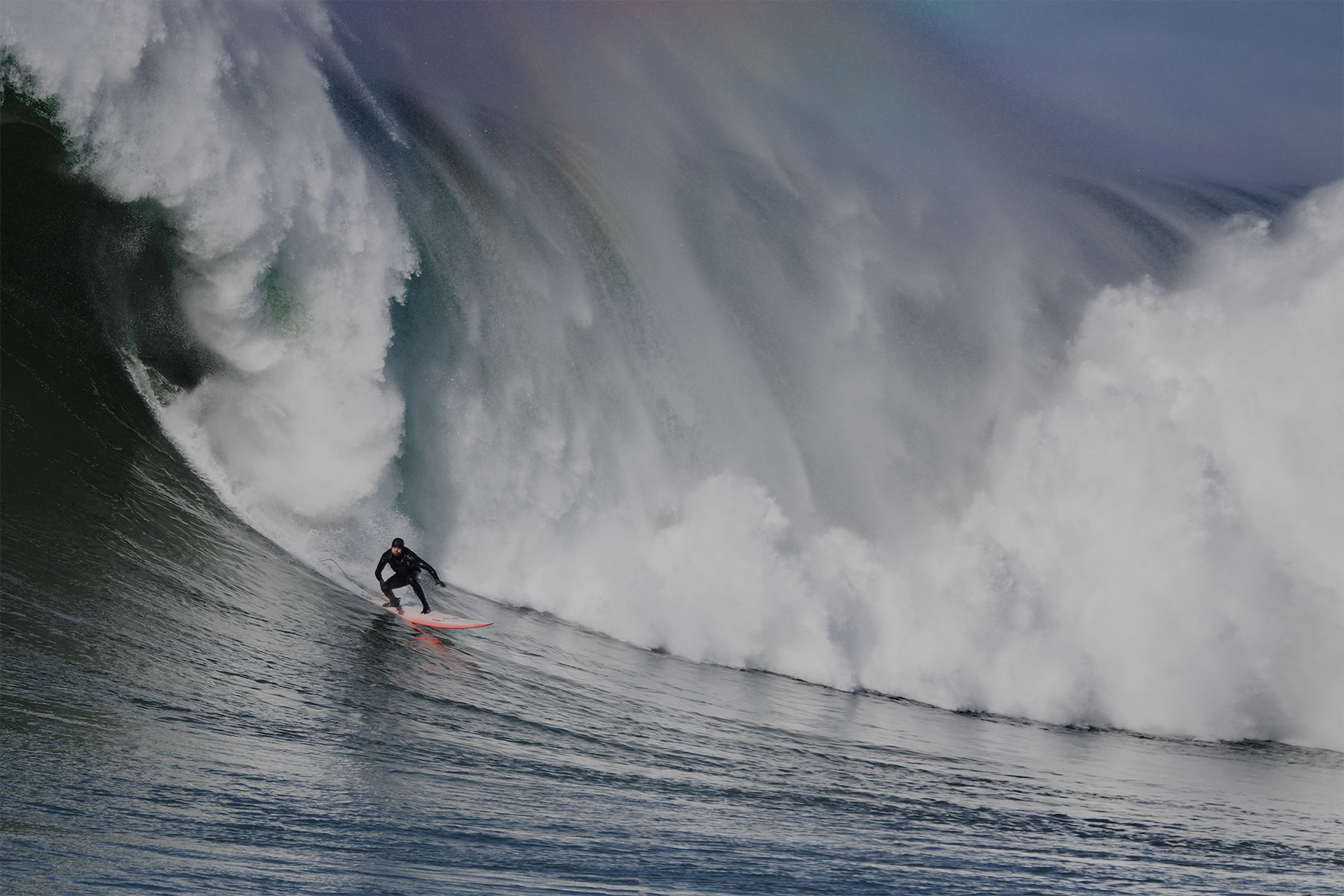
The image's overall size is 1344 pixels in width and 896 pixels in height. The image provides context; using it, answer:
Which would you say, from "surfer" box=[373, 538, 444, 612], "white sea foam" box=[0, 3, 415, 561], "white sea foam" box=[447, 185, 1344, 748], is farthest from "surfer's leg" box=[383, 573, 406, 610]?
"white sea foam" box=[447, 185, 1344, 748]

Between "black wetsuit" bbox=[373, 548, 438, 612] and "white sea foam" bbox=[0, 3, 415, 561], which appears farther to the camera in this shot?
"white sea foam" bbox=[0, 3, 415, 561]

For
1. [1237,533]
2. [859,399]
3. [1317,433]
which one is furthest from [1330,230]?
[859,399]

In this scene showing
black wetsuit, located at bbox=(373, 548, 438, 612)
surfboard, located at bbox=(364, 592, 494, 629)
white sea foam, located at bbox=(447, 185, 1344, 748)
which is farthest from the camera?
white sea foam, located at bbox=(447, 185, 1344, 748)

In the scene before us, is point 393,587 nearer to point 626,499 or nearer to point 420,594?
point 420,594

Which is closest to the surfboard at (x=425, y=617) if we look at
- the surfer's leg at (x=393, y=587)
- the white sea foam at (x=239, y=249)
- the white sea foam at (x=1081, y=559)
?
the surfer's leg at (x=393, y=587)

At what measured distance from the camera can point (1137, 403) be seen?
479 inches

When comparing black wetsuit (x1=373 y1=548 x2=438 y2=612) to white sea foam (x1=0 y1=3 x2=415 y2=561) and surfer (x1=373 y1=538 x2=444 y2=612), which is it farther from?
white sea foam (x1=0 y1=3 x2=415 y2=561)

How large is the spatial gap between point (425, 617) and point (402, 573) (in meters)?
0.42

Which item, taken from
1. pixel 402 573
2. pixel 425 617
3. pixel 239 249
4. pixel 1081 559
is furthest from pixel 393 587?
pixel 1081 559

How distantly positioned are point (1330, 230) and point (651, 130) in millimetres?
9246

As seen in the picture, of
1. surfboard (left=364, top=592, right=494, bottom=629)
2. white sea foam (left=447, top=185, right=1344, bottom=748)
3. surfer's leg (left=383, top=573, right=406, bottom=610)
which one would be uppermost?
white sea foam (left=447, top=185, right=1344, bottom=748)

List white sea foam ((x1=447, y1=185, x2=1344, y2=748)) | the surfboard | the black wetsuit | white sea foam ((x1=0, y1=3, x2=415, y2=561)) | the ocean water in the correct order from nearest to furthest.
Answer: the ocean water → the surfboard → the black wetsuit → white sea foam ((x1=0, y1=3, x2=415, y2=561)) → white sea foam ((x1=447, y1=185, x2=1344, y2=748))

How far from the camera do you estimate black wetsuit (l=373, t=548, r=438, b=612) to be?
28.1ft

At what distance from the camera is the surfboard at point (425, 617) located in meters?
8.45
